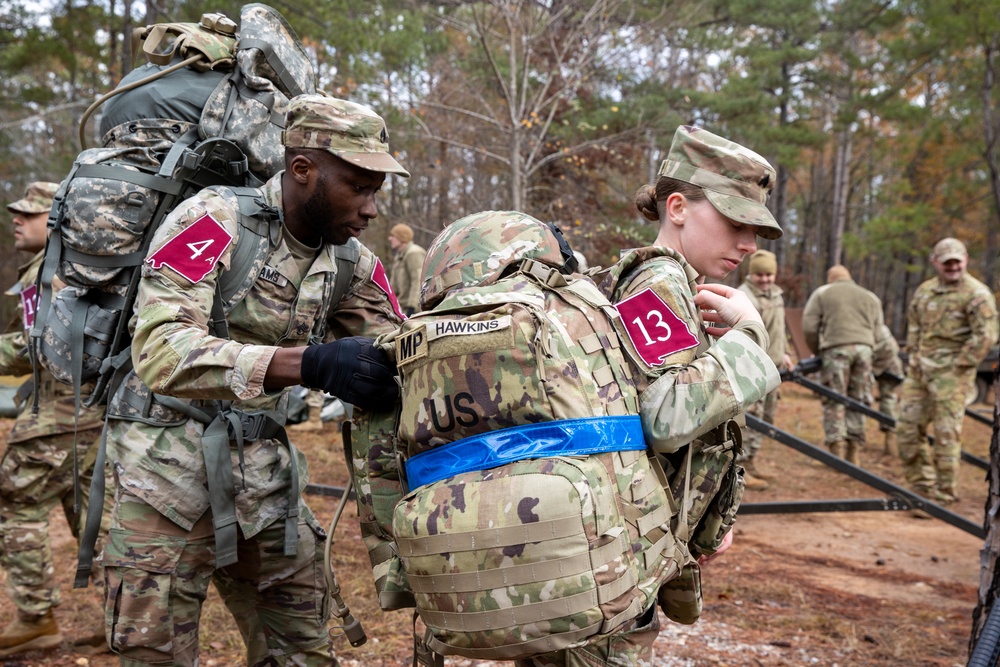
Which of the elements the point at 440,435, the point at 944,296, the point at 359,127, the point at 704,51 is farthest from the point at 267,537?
the point at 704,51

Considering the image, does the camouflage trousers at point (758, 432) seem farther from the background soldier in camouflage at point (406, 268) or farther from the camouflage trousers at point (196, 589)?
the camouflage trousers at point (196, 589)

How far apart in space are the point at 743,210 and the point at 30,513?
3.85 m

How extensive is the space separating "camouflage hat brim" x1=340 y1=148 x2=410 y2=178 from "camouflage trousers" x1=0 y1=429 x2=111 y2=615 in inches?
106

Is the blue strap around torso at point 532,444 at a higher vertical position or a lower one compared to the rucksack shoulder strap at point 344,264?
lower

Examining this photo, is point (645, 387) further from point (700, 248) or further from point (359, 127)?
point (359, 127)

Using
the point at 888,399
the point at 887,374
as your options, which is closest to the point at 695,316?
the point at 887,374

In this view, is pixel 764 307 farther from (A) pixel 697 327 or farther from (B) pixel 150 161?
(B) pixel 150 161

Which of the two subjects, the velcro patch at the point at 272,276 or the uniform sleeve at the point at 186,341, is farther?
the velcro patch at the point at 272,276

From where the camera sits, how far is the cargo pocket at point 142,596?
2.29 meters

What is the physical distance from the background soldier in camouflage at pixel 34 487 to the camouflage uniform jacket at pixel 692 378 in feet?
10.1

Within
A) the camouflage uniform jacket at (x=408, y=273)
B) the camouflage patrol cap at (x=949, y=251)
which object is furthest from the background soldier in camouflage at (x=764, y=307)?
the camouflage uniform jacket at (x=408, y=273)

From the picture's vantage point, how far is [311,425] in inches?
361

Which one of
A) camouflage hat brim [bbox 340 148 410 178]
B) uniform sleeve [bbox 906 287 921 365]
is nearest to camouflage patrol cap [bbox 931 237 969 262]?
uniform sleeve [bbox 906 287 921 365]

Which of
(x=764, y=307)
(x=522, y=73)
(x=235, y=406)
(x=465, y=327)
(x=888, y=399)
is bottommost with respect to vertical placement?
(x=888, y=399)
